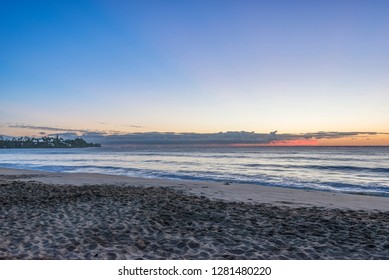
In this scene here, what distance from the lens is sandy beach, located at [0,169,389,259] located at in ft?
20.1

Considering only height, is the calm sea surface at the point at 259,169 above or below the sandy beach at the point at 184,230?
below

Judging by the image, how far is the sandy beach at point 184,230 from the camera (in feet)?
20.1

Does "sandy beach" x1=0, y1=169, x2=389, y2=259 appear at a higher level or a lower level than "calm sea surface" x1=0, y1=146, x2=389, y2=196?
higher

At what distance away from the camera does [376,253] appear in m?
6.13

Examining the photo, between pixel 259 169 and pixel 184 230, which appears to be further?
pixel 259 169

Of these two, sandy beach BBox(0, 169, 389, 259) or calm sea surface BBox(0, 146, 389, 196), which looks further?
calm sea surface BBox(0, 146, 389, 196)

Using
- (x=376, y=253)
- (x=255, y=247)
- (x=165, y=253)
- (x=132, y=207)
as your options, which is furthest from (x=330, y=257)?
(x=132, y=207)

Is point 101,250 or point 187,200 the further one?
point 187,200

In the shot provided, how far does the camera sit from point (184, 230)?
7.79 meters

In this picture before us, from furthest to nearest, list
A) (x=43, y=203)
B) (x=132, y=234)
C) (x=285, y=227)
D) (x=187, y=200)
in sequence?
(x=187, y=200)
(x=43, y=203)
(x=285, y=227)
(x=132, y=234)

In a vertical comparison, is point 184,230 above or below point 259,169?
above

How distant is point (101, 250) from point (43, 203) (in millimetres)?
6326

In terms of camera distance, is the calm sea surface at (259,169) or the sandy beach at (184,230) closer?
the sandy beach at (184,230)
